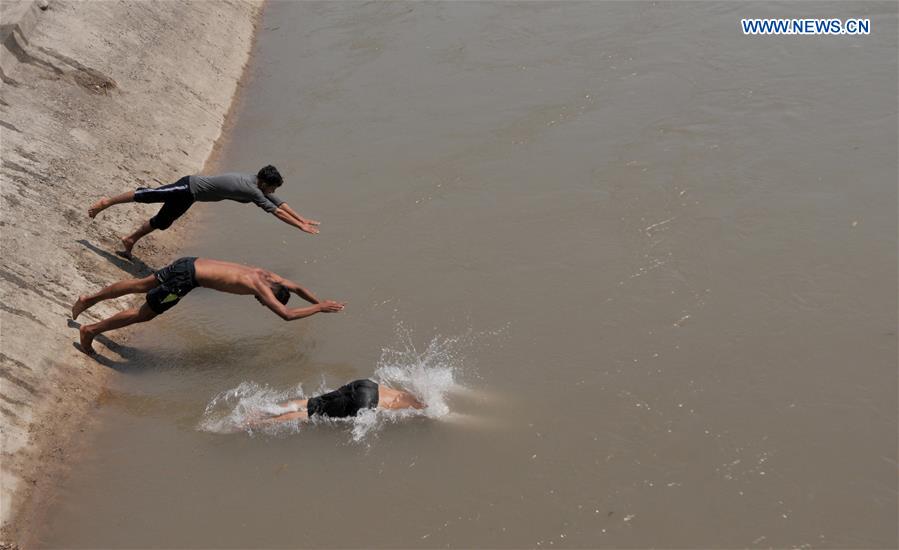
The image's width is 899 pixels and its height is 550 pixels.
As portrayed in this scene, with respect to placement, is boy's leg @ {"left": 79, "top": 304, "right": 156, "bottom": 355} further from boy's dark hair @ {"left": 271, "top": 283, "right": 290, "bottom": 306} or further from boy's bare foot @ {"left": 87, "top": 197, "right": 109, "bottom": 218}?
boy's bare foot @ {"left": 87, "top": 197, "right": 109, "bottom": 218}

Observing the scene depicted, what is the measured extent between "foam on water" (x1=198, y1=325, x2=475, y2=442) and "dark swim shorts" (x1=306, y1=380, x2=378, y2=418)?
0.06 meters

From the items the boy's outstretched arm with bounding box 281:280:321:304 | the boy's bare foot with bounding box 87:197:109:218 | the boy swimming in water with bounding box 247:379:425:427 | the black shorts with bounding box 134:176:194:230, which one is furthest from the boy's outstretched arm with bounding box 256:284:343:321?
the boy's bare foot with bounding box 87:197:109:218

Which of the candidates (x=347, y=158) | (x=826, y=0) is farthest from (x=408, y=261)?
(x=826, y=0)

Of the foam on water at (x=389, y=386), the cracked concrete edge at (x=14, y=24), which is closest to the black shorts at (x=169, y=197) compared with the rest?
the foam on water at (x=389, y=386)

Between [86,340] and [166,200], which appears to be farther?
[166,200]

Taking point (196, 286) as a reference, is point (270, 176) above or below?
above

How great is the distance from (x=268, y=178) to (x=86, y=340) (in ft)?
6.37

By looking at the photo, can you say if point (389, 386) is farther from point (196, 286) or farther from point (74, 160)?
point (74, 160)

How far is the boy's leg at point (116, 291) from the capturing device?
7098 millimetres

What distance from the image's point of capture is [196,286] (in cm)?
702

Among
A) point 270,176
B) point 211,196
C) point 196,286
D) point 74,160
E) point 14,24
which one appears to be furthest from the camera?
point 14,24

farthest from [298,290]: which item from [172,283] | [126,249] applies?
[126,249]

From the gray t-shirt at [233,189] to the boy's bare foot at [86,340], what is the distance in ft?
5.20

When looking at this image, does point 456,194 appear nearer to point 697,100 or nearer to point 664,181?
point 664,181
